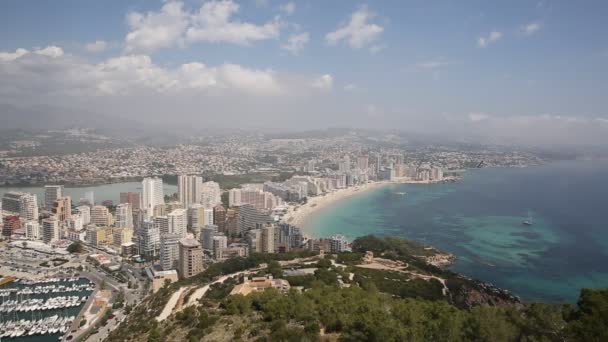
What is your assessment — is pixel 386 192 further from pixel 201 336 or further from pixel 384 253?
pixel 201 336

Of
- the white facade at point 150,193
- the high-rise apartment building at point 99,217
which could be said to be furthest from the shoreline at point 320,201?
the high-rise apartment building at point 99,217

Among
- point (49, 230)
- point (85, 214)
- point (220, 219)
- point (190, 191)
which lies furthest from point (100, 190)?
point (220, 219)

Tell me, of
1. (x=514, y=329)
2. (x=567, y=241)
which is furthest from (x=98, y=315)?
(x=567, y=241)

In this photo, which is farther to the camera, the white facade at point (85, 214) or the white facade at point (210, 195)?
the white facade at point (210, 195)

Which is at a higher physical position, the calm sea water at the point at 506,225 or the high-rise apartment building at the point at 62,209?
the high-rise apartment building at the point at 62,209

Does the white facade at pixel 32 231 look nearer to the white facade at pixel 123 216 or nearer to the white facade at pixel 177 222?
the white facade at pixel 123 216
